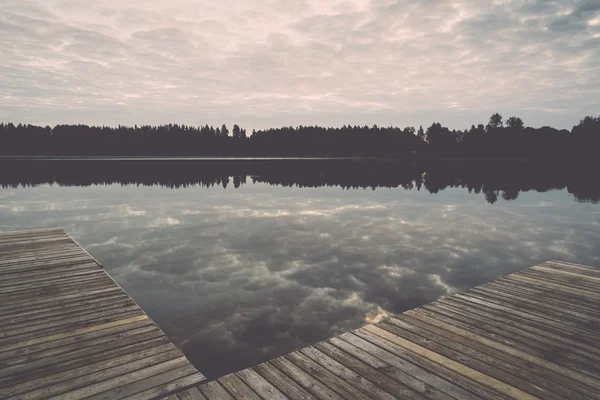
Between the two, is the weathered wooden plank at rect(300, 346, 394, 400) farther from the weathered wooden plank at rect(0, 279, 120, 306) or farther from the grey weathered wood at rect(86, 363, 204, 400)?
the weathered wooden plank at rect(0, 279, 120, 306)

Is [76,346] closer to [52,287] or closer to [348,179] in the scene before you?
[52,287]

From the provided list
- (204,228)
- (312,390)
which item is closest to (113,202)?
(204,228)

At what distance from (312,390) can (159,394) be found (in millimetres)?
1996

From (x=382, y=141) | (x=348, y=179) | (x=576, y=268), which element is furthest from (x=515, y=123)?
(x=576, y=268)

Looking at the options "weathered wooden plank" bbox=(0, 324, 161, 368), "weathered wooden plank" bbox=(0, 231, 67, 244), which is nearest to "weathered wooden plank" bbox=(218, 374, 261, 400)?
"weathered wooden plank" bbox=(0, 324, 161, 368)

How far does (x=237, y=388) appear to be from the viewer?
462 cm

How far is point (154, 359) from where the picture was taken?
5348 millimetres

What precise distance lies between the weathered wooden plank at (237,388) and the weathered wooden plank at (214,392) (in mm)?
65

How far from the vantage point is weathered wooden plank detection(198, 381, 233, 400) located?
14.6ft

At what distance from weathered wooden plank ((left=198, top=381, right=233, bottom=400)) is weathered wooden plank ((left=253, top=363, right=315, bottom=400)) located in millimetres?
586

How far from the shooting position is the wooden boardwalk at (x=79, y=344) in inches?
185

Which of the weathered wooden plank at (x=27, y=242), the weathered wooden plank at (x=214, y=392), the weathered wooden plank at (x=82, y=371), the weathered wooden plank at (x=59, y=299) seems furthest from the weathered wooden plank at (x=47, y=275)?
the weathered wooden plank at (x=214, y=392)

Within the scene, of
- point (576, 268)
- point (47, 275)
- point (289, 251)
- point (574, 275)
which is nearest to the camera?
point (47, 275)

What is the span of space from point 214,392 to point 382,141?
179 meters
